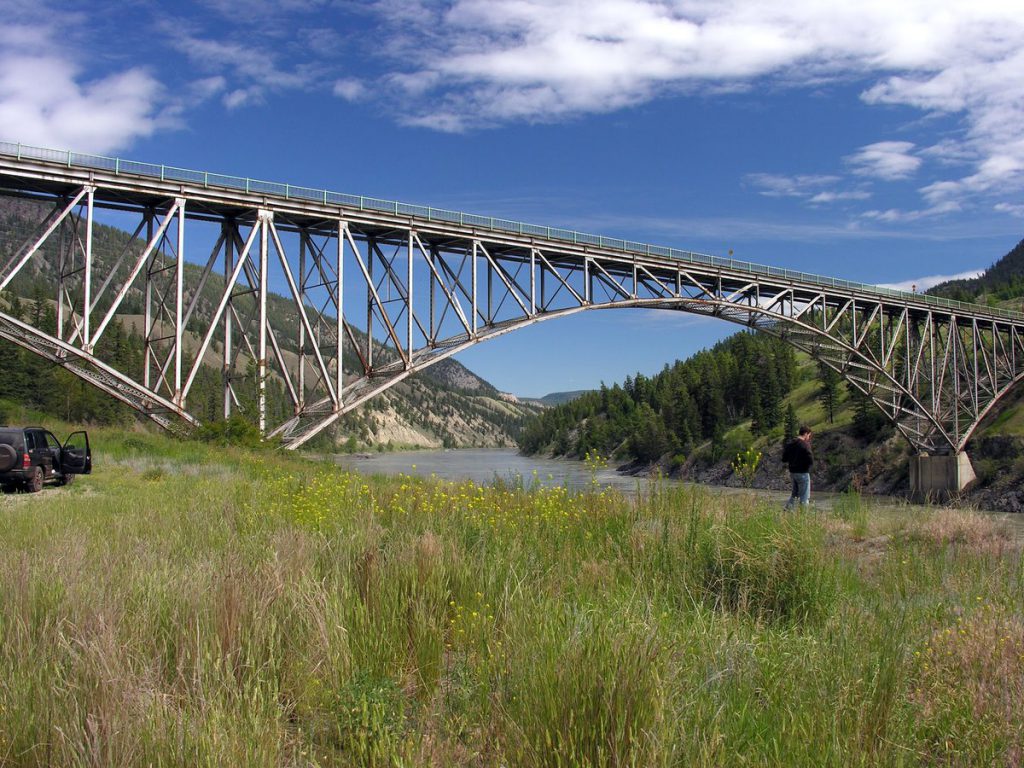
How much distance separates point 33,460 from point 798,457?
17.1m

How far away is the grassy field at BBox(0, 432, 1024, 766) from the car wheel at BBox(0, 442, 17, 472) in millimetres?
9937

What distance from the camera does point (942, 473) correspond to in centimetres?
5059

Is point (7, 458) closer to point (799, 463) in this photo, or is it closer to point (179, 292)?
point (179, 292)

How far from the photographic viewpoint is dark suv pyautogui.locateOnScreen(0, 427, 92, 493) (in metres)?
15.3

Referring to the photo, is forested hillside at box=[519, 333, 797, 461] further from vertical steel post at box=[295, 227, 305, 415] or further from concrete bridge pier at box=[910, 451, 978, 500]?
vertical steel post at box=[295, 227, 305, 415]

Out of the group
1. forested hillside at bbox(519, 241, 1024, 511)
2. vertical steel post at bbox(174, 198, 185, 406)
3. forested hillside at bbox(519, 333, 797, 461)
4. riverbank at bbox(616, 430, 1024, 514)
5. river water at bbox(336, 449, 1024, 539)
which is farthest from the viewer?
forested hillside at bbox(519, 333, 797, 461)

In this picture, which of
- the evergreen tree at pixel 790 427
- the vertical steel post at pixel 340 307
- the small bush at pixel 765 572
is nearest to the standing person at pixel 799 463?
the small bush at pixel 765 572

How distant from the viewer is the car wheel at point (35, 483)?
15.5 m

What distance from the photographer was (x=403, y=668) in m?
4.34

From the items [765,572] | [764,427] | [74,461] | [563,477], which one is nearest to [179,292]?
[74,461]

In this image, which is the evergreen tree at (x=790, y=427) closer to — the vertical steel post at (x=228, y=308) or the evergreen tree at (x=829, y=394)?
the evergreen tree at (x=829, y=394)

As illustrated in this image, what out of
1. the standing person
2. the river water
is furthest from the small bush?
the standing person

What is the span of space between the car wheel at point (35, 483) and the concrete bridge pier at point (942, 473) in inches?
2081

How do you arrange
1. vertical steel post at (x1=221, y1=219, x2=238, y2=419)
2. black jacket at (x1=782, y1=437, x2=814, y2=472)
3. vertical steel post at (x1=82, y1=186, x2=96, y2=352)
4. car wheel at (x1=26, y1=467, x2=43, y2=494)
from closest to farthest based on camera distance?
black jacket at (x1=782, y1=437, x2=814, y2=472) < car wheel at (x1=26, y1=467, x2=43, y2=494) < vertical steel post at (x1=82, y1=186, x2=96, y2=352) < vertical steel post at (x1=221, y1=219, x2=238, y2=419)
